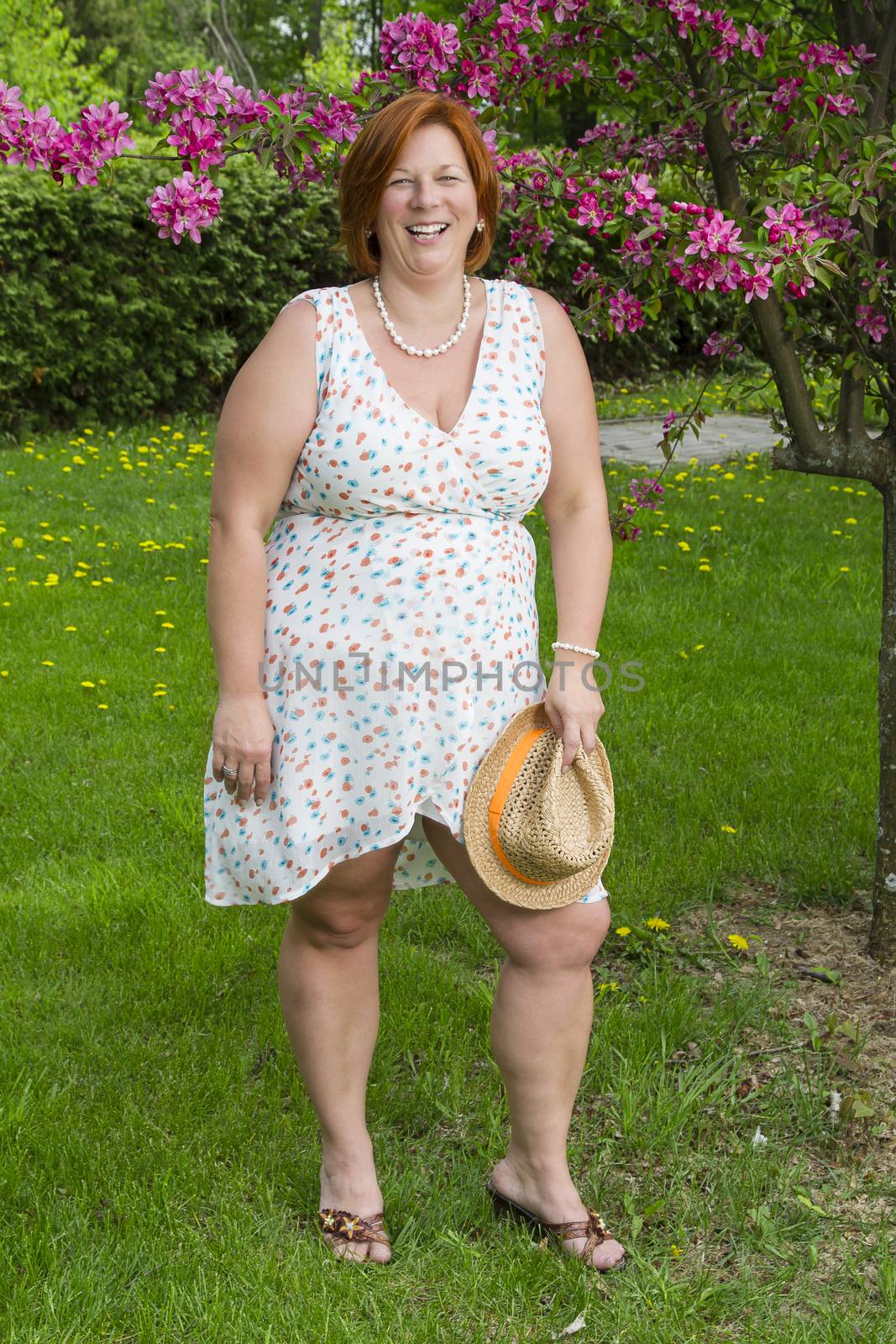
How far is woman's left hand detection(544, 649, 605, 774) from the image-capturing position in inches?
87.2

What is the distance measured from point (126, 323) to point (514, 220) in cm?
811

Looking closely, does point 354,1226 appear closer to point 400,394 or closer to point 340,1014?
point 340,1014

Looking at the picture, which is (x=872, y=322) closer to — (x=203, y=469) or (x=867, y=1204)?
(x=867, y=1204)

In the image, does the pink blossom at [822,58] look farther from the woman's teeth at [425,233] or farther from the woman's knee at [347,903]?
the woman's knee at [347,903]

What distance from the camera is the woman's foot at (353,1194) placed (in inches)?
93.0

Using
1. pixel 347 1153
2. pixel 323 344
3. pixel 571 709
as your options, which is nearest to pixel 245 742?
pixel 571 709

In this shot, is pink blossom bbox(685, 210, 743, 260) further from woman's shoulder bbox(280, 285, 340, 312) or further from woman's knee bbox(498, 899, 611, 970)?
woman's knee bbox(498, 899, 611, 970)

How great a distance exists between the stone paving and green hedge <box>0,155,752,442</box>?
2.70 feet

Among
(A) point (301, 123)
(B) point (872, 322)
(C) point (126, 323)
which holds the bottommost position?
(C) point (126, 323)

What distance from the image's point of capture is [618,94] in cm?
334

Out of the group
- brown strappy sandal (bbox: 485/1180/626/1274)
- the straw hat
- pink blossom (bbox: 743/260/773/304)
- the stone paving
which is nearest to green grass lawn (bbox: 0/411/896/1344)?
brown strappy sandal (bbox: 485/1180/626/1274)

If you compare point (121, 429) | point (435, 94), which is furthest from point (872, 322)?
point (121, 429)

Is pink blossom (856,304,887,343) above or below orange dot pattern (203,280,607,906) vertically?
above

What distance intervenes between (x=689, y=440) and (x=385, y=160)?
9047 millimetres
